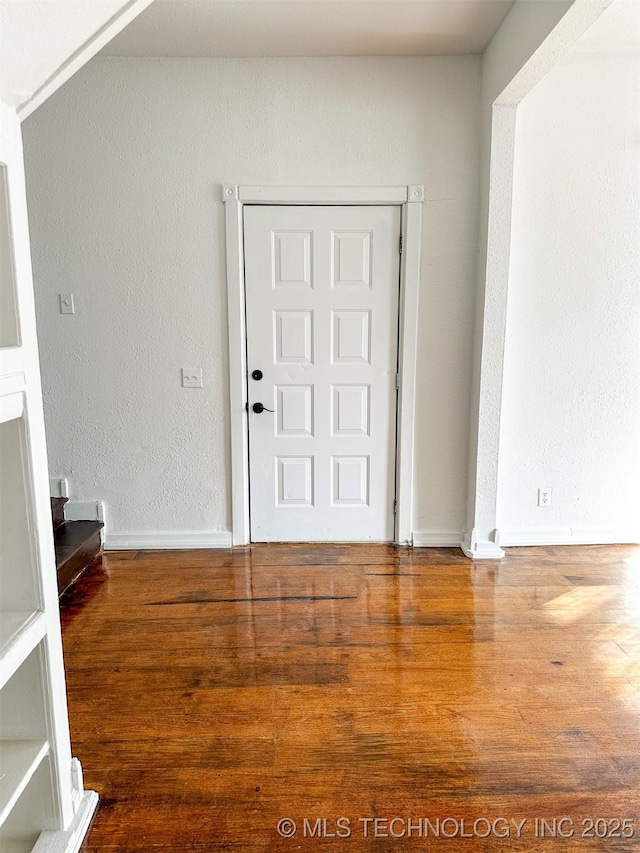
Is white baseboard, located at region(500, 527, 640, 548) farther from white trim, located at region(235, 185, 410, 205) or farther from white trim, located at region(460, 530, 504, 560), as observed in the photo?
white trim, located at region(235, 185, 410, 205)

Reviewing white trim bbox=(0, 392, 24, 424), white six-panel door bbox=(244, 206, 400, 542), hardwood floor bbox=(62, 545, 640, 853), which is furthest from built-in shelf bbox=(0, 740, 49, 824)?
white six-panel door bbox=(244, 206, 400, 542)

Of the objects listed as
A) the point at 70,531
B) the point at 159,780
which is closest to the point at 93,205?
the point at 70,531

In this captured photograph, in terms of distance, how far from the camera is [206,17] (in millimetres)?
Result: 2523

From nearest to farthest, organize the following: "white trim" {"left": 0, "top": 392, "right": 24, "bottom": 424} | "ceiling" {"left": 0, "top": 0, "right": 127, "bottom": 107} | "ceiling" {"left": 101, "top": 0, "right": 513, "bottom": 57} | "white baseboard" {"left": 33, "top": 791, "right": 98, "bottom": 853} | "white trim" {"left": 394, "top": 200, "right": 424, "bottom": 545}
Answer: "ceiling" {"left": 0, "top": 0, "right": 127, "bottom": 107} → "white trim" {"left": 0, "top": 392, "right": 24, "bottom": 424} → "white baseboard" {"left": 33, "top": 791, "right": 98, "bottom": 853} → "ceiling" {"left": 101, "top": 0, "right": 513, "bottom": 57} → "white trim" {"left": 394, "top": 200, "right": 424, "bottom": 545}

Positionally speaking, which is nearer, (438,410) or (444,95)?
(444,95)

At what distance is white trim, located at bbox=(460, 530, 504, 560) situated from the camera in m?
3.15

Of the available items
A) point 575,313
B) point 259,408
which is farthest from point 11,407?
point 575,313

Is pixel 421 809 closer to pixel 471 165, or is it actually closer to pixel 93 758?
pixel 93 758

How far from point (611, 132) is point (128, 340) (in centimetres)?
292

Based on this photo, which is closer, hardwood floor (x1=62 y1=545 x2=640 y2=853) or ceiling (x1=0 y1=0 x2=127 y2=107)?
ceiling (x1=0 y1=0 x2=127 y2=107)

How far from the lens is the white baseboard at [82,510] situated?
3256 millimetres

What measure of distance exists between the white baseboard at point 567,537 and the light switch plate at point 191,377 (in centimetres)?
204

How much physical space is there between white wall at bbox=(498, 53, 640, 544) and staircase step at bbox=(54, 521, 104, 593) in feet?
7.90

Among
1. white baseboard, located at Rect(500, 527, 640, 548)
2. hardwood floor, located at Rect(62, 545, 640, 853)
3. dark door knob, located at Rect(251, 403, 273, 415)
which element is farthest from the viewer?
white baseboard, located at Rect(500, 527, 640, 548)
